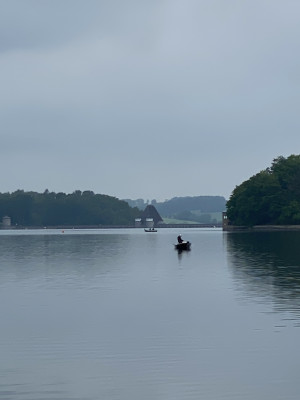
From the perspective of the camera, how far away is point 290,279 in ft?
199

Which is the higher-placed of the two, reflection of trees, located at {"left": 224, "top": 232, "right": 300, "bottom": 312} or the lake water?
reflection of trees, located at {"left": 224, "top": 232, "right": 300, "bottom": 312}

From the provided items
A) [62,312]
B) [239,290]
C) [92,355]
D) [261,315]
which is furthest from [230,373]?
[239,290]

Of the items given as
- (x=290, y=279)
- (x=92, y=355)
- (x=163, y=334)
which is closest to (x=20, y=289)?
(x=290, y=279)

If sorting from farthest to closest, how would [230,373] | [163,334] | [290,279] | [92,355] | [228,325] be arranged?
[290,279] → [228,325] → [163,334] → [92,355] → [230,373]

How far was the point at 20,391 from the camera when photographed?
23453 millimetres

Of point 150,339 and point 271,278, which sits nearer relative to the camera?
point 150,339

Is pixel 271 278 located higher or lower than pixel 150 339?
higher

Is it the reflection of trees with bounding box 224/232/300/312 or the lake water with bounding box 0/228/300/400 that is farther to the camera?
the reflection of trees with bounding box 224/232/300/312

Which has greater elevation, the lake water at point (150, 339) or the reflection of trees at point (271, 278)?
the reflection of trees at point (271, 278)

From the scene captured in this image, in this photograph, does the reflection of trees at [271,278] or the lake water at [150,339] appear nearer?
the lake water at [150,339]

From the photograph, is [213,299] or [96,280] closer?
[213,299]

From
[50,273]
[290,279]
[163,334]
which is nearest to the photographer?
[163,334]

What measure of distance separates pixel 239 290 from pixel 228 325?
17.3 m

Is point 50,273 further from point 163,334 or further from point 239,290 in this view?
point 163,334
